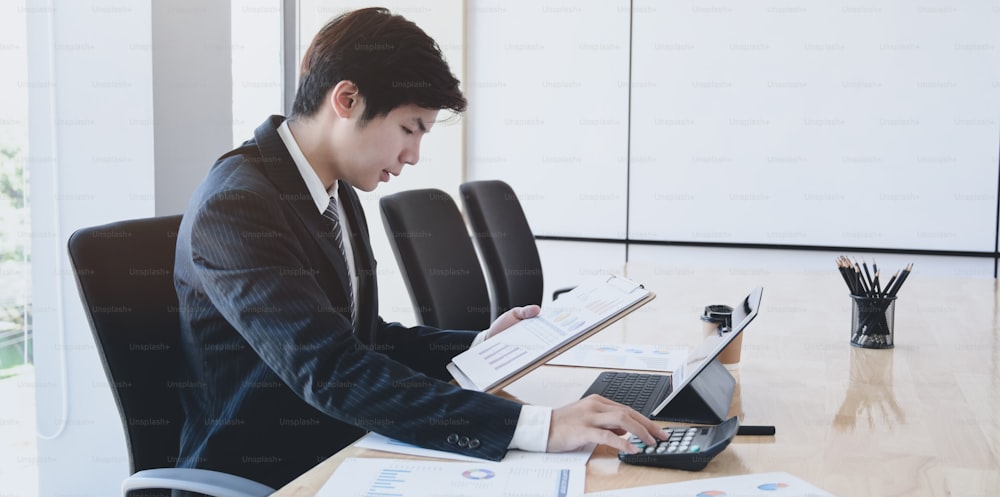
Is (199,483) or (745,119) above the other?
(745,119)

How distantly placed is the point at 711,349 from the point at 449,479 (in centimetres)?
54

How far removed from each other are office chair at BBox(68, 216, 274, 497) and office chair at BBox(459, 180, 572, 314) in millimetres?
1613

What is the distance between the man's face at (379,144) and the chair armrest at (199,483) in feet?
1.96

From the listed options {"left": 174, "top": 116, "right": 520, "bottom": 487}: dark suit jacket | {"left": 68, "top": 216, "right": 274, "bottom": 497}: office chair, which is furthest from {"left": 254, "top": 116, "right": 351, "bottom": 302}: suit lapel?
{"left": 68, "top": 216, "right": 274, "bottom": 497}: office chair

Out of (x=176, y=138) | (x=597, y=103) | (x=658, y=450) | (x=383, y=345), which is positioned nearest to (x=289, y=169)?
(x=383, y=345)

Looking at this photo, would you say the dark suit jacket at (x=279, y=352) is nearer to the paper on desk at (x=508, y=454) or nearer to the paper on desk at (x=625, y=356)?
the paper on desk at (x=508, y=454)

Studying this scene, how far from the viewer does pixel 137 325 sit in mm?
1476

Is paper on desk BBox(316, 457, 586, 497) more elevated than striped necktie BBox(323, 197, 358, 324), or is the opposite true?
striped necktie BBox(323, 197, 358, 324)

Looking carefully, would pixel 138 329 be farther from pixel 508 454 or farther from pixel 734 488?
pixel 734 488

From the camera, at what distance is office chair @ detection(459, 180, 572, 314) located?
123 inches

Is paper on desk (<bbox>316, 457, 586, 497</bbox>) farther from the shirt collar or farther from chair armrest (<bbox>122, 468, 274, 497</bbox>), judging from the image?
the shirt collar

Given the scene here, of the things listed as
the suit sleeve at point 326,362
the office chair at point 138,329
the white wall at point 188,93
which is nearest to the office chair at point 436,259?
the white wall at point 188,93

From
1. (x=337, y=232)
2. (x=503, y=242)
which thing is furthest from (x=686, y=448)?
(x=503, y=242)

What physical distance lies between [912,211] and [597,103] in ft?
5.24
